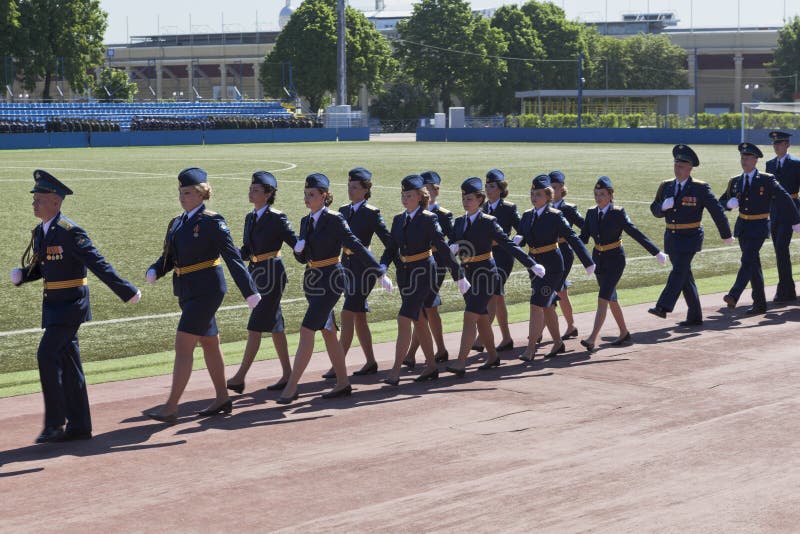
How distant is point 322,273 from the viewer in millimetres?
9406

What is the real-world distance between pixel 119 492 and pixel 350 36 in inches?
3648

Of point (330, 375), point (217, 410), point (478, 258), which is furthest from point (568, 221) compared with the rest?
point (217, 410)

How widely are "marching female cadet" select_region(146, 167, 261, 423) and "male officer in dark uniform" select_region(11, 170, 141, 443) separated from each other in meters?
0.53

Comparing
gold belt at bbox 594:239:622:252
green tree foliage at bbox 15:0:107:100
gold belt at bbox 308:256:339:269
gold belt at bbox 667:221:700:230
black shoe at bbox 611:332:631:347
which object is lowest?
black shoe at bbox 611:332:631:347

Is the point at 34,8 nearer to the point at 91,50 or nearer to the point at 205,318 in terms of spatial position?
the point at 91,50

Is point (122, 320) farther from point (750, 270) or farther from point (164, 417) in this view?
point (750, 270)

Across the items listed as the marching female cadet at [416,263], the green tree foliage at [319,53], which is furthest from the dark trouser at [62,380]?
the green tree foliage at [319,53]

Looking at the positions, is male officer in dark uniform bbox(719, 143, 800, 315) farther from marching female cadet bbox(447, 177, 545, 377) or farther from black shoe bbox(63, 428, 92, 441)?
black shoe bbox(63, 428, 92, 441)

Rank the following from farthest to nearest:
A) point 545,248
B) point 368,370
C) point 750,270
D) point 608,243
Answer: point 750,270
point 608,243
point 545,248
point 368,370

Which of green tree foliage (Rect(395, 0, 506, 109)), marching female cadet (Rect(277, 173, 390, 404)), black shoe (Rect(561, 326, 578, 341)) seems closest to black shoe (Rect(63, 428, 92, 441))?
marching female cadet (Rect(277, 173, 390, 404))

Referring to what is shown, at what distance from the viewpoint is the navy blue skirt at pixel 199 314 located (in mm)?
8555

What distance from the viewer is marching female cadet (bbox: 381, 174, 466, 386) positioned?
9.88m

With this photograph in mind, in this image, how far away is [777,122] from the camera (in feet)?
198

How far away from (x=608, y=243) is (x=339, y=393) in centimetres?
378
